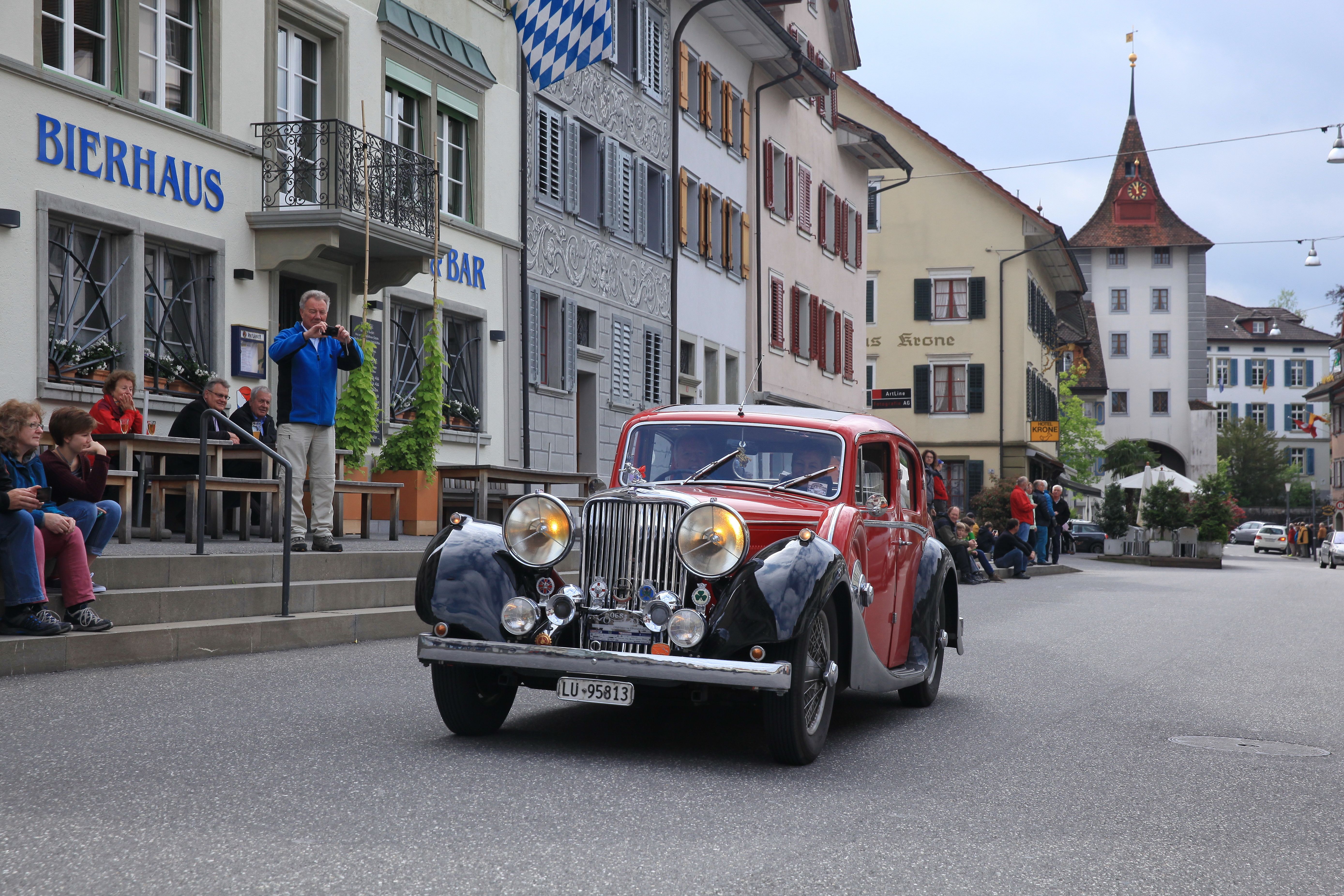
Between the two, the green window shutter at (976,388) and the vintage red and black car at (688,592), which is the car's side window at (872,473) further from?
the green window shutter at (976,388)

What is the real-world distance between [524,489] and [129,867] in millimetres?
16358

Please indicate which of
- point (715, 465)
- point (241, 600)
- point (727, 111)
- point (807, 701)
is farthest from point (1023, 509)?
point (807, 701)

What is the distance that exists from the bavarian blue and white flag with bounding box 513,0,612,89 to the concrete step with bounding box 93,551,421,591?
35.3 ft

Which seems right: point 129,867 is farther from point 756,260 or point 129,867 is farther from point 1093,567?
point 1093,567

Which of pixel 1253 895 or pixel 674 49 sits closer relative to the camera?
pixel 1253 895

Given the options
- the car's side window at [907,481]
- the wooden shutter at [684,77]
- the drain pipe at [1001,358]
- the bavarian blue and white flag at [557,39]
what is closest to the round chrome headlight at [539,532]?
the car's side window at [907,481]

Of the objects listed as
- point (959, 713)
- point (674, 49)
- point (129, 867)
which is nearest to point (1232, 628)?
point (959, 713)

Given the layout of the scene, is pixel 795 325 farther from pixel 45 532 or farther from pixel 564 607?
pixel 564 607

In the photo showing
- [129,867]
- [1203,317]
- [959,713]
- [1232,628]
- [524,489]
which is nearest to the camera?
[129,867]

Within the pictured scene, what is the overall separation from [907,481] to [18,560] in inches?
202

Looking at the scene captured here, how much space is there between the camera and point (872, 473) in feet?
28.5

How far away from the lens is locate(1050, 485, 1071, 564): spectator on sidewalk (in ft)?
112

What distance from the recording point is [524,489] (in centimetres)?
2100

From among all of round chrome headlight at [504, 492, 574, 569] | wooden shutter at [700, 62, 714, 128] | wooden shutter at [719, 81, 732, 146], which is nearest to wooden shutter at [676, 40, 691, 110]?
wooden shutter at [700, 62, 714, 128]
